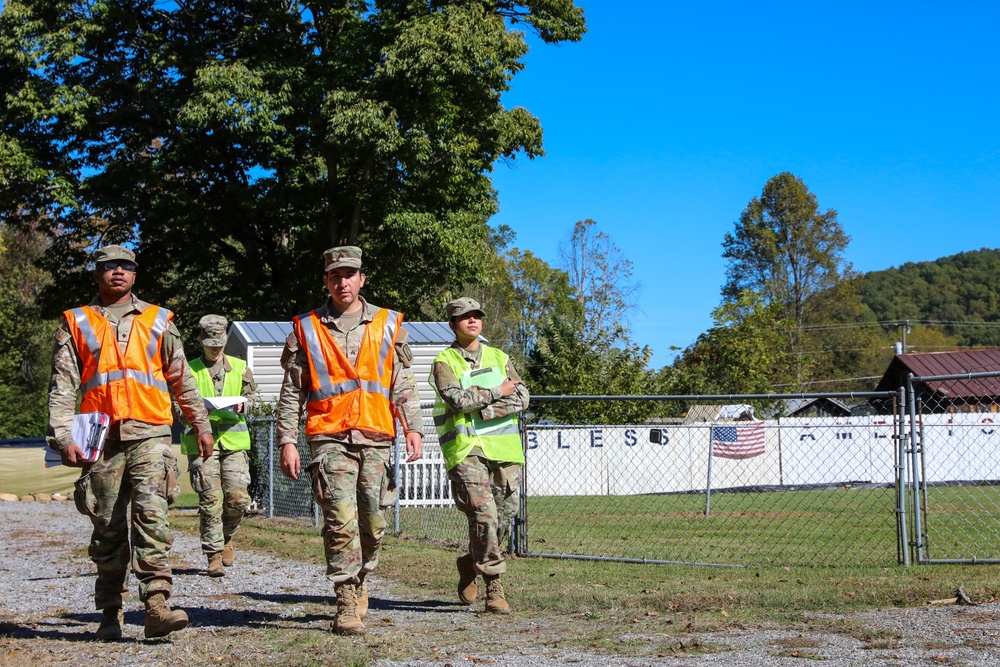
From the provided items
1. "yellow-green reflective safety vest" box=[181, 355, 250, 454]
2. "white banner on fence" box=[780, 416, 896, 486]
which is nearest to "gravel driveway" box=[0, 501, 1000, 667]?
"yellow-green reflective safety vest" box=[181, 355, 250, 454]

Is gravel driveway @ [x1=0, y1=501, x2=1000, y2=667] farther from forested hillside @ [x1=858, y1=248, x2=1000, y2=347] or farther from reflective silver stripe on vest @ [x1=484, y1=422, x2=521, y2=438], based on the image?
forested hillside @ [x1=858, y1=248, x2=1000, y2=347]

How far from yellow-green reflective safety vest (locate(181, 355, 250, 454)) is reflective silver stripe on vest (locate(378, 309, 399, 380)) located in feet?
10.7

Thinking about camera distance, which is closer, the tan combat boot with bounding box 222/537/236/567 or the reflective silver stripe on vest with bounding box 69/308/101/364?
the reflective silver stripe on vest with bounding box 69/308/101/364

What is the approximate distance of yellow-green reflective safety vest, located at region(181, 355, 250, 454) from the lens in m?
9.08

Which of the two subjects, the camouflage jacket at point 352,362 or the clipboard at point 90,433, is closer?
the clipboard at point 90,433

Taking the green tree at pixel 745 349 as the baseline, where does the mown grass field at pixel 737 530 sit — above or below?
below

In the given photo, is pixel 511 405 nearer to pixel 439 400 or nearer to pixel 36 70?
pixel 439 400

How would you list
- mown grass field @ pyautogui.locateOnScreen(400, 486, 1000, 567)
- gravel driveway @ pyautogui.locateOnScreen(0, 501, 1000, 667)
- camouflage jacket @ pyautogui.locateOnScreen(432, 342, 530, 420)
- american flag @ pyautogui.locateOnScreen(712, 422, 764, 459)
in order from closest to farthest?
gravel driveway @ pyautogui.locateOnScreen(0, 501, 1000, 667)
camouflage jacket @ pyautogui.locateOnScreen(432, 342, 530, 420)
mown grass field @ pyautogui.locateOnScreen(400, 486, 1000, 567)
american flag @ pyautogui.locateOnScreen(712, 422, 764, 459)

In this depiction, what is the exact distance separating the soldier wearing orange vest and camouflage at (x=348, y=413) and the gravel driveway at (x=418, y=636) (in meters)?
0.48

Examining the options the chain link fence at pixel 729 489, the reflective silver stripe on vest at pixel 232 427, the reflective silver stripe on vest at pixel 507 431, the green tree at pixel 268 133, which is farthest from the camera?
the green tree at pixel 268 133

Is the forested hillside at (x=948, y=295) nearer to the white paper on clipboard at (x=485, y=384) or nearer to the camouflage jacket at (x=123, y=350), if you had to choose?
the white paper on clipboard at (x=485, y=384)

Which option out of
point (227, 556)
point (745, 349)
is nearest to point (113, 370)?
point (227, 556)

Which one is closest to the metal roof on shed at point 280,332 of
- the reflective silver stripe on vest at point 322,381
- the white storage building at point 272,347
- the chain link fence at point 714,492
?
the white storage building at point 272,347

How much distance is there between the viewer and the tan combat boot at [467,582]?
23.4 feet
